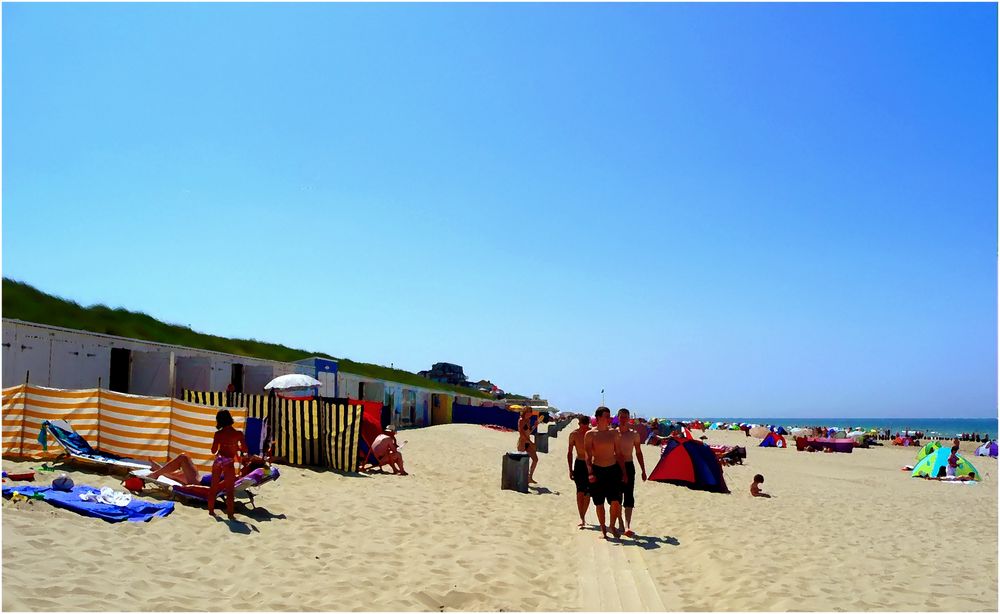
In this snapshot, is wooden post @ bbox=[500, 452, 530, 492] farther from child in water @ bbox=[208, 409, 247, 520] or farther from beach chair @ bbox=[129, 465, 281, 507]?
child in water @ bbox=[208, 409, 247, 520]

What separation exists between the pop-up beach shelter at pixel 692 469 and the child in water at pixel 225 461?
9.37 meters

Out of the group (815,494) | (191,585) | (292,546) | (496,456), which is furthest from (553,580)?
(496,456)

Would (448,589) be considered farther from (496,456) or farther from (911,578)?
(496,456)

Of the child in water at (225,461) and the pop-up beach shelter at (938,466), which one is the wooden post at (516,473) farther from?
the pop-up beach shelter at (938,466)

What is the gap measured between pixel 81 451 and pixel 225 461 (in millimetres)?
2857

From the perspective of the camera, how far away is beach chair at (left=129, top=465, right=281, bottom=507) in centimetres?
764

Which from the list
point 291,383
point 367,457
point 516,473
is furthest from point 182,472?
point 291,383

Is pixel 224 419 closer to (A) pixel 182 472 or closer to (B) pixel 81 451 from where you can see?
(A) pixel 182 472

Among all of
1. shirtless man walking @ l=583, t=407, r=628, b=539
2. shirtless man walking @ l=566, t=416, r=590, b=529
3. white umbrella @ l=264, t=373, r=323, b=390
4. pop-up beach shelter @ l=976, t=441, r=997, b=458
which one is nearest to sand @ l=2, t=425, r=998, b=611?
shirtless man walking @ l=566, t=416, r=590, b=529

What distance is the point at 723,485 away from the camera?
45.2ft

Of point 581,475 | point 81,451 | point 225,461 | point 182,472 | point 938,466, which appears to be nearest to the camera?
point 225,461

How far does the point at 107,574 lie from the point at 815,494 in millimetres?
13680


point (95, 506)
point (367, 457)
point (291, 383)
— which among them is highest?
point (291, 383)

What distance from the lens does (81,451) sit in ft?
29.2
